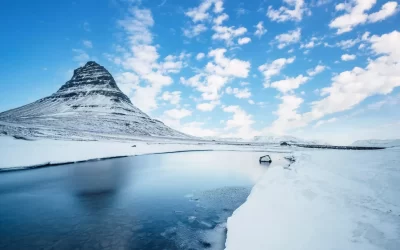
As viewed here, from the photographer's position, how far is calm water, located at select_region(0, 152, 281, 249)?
339 inches

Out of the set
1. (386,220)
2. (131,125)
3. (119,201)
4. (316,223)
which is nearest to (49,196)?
(119,201)

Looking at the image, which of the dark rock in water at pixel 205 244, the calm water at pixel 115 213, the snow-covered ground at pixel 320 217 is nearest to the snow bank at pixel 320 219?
the snow-covered ground at pixel 320 217

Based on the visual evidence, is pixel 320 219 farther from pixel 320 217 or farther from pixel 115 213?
pixel 115 213

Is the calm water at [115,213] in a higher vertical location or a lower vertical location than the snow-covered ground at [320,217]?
lower

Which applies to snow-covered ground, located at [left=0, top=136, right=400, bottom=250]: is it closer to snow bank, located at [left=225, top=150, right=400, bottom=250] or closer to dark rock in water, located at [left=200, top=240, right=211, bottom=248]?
snow bank, located at [left=225, top=150, right=400, bottom=250]

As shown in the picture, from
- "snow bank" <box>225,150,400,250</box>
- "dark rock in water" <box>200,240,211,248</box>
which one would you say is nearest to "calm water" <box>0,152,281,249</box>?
"dark rock in water" <box>200,240,211,248</box>

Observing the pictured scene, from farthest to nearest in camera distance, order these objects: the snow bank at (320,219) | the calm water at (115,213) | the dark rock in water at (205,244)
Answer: the calm water at (115,213) < the dark rock in water at (205,244) < the snow bank at (320,219)

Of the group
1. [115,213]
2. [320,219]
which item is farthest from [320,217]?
[115,213]

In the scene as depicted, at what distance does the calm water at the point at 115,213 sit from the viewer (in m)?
8.61

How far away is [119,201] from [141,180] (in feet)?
23.9

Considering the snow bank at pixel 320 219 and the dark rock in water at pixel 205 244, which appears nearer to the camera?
the snow bank at pixel 320 219

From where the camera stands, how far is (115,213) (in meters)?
11.7

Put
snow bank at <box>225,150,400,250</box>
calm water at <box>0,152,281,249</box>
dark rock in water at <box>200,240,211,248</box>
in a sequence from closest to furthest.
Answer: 1. snow bank at <box>225,150,400,250</box>
2. dark rock in water at <box>200,240,211,248</box>
3. calm water at <box>0,152,281,249</box>

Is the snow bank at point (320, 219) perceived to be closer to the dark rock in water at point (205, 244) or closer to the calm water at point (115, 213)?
the dark rock in water at point (205, 244)
